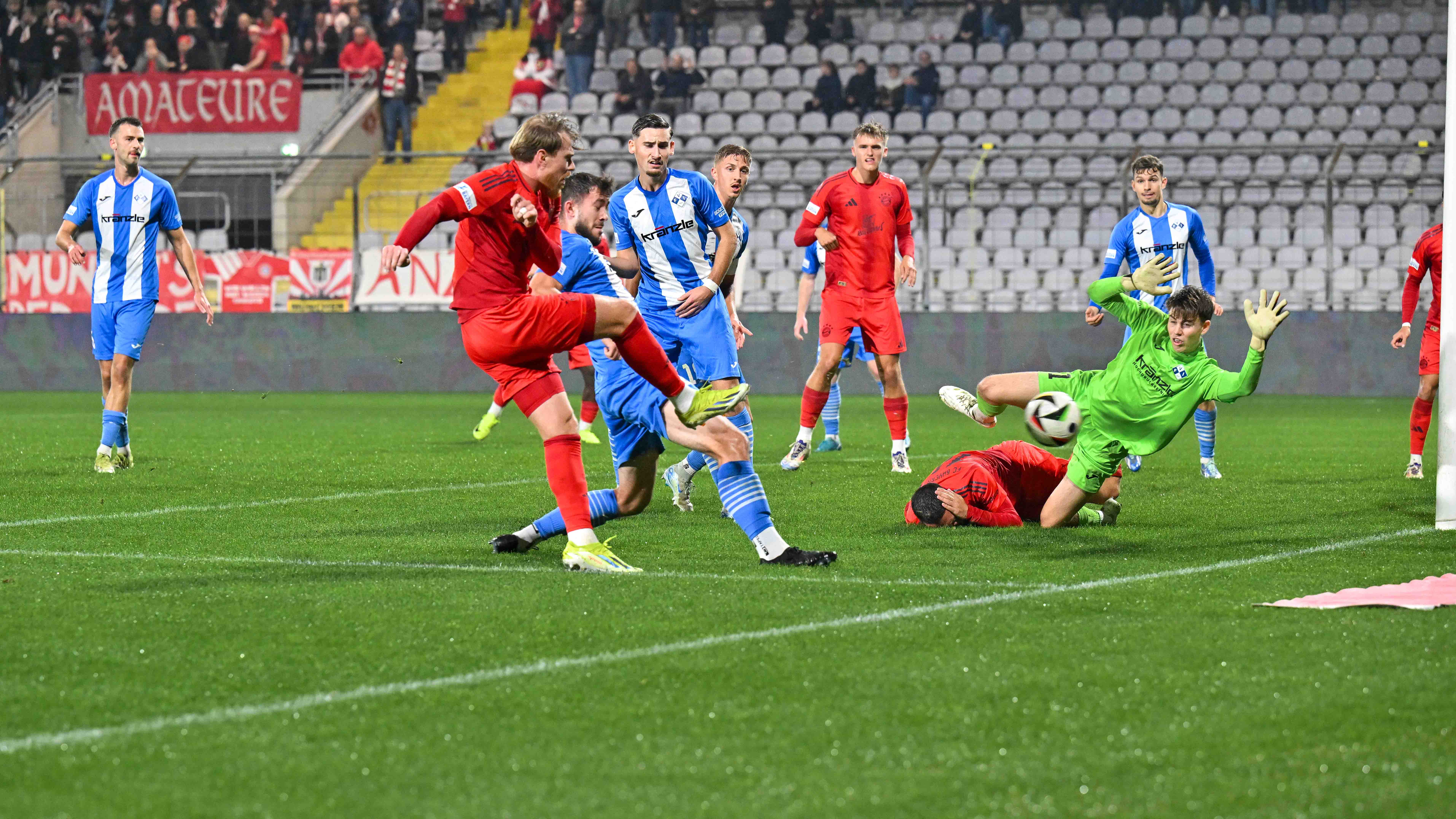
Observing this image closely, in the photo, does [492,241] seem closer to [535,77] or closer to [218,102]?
[535,77]

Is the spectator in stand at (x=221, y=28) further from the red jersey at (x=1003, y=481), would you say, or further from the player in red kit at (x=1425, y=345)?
the red jersey at (x=1003, y=481)

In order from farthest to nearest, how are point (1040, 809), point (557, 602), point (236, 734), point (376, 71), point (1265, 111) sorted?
point (376, 71) < point (1265, 111) < point (557, 602) < point (236, 734) < point (1040, 809)

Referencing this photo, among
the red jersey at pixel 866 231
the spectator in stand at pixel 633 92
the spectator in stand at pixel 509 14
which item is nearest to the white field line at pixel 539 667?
the red jersey at pixel 866 231

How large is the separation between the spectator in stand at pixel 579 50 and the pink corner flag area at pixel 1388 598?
23.9 m

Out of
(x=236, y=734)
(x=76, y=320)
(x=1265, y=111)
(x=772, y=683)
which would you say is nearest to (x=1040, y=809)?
(x=772, y=683)

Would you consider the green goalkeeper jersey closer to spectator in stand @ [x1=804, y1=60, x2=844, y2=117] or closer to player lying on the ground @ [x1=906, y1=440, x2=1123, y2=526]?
player lying on the ground @ [x1=906, y1=440, x2=1123, y2=526]

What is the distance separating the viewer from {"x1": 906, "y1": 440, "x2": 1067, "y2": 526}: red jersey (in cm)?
793

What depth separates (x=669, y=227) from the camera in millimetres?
8172

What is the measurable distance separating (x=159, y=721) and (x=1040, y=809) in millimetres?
2040

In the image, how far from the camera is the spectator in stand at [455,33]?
30078mm

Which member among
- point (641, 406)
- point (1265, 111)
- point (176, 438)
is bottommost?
point (176, 438)

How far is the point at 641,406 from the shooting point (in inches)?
274

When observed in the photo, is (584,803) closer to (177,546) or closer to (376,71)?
(177,546)

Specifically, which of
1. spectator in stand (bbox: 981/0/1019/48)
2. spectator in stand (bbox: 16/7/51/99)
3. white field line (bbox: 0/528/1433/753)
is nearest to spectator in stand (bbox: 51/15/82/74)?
spectator in stand (bbox: 16/7/51/99)
